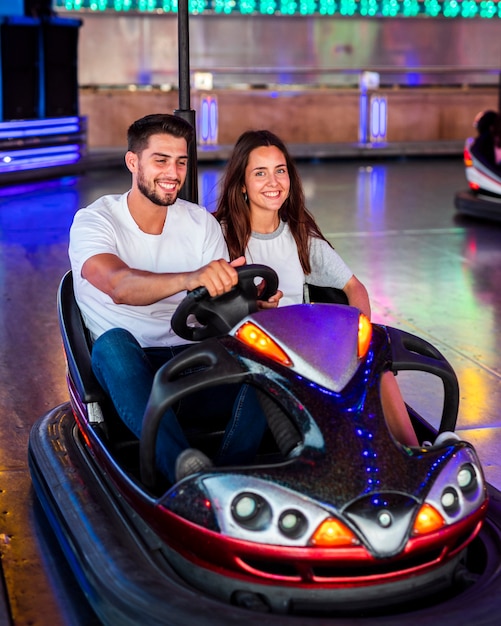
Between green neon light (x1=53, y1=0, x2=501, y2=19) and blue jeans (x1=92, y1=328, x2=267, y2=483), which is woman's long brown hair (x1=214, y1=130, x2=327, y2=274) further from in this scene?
green neon light (x1=53, y1=0, x2=501, y2=19)

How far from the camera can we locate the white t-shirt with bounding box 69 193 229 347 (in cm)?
230

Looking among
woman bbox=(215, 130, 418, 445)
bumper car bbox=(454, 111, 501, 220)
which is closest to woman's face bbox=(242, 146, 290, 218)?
woman bbox=(215, 130, 418, 445)

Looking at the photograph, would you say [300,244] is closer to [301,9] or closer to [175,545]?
[175,545]

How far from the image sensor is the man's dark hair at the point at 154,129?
2.32 meters

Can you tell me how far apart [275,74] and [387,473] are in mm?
10411

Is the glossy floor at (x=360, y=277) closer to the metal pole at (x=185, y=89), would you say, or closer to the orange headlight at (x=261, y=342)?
the orange headlight at (x=261, y=342)

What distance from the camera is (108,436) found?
2127mm

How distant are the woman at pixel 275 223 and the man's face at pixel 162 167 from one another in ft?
0.83

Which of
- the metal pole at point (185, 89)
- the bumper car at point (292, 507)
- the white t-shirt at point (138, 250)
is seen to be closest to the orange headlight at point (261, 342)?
the bumper car at point (292, 507)

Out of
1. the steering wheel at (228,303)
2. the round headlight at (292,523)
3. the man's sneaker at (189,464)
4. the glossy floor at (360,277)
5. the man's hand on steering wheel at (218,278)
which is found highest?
the man's hand on steering wheel at (218,278)

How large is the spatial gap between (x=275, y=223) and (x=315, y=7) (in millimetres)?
10043

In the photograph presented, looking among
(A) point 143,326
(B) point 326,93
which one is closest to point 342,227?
(A) point 143,326

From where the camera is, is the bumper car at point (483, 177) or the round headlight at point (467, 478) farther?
the bumper car at point (483, 177)

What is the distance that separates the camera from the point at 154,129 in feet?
7.63
